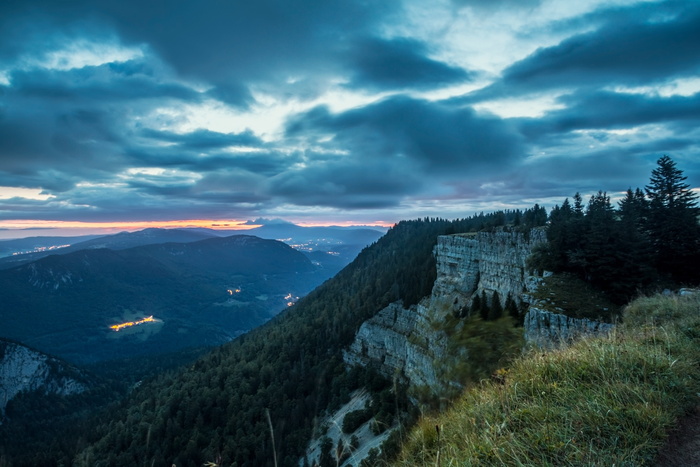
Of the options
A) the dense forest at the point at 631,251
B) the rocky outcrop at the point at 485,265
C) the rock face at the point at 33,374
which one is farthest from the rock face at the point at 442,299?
the rock face at the point at 33,374

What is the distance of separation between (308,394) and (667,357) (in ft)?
307

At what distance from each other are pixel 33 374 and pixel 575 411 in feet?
817

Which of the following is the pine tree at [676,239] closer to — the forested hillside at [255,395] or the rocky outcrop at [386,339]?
the rocky outcrop at [386,339]

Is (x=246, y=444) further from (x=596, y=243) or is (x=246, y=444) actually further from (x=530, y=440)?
(x=530, y=440)

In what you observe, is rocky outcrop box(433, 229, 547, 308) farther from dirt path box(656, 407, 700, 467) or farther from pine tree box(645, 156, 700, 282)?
dirt path box(656, 407, 700, 467)

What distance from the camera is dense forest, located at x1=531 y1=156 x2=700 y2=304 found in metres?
24.4

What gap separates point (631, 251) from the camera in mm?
25156

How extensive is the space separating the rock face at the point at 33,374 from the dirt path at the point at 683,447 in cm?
23057

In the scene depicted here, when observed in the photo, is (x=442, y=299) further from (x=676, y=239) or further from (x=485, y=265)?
(x=676, y=239)

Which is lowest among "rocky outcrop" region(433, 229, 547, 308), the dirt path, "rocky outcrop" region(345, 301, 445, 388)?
"rocky outcrop" region(345, 301, 445, 388)

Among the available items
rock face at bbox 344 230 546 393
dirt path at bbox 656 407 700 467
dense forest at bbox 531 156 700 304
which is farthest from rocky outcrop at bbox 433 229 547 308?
dirt path at bbox 656 407 700 467

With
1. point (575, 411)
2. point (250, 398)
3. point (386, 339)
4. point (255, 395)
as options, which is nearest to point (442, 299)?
point (386, 339)

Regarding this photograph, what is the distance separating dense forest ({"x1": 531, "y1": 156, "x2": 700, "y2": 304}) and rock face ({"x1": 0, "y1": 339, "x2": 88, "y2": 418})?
8845 inches

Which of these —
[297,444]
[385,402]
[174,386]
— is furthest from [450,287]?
[174,386]
